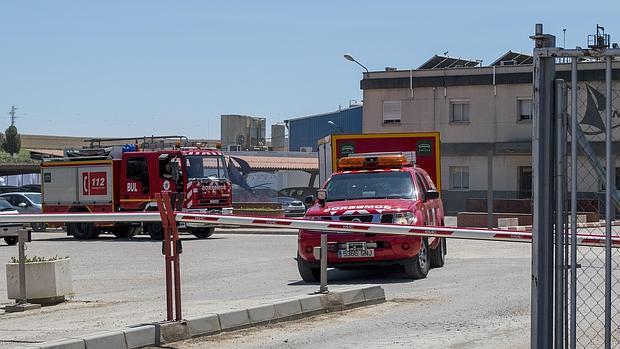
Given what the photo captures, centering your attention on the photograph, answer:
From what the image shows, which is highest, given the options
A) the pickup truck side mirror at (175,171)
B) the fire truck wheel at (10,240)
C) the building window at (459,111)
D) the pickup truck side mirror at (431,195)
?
the building window at (459,111)

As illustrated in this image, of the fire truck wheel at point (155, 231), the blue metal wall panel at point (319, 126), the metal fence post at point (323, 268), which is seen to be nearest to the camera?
the metal fence post at point (323, 268)

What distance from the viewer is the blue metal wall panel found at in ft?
256

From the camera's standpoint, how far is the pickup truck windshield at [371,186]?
54.9ft

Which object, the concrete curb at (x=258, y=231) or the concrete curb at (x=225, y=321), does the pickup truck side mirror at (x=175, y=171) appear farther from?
the concrete curb at (x=225, y=321)

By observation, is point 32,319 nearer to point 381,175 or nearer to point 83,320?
point 83,320

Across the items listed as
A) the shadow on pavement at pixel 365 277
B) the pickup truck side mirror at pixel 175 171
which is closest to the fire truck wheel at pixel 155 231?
the pickup truck side mirror at pixel 175 171

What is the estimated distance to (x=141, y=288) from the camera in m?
15.5

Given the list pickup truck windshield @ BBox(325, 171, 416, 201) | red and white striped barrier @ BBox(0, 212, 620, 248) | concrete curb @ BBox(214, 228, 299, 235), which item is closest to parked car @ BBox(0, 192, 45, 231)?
concrete curb @ BBox(214, 228, 299, 235)

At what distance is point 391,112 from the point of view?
185 feet

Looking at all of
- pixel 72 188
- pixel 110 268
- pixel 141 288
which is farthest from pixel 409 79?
pixel 141 288

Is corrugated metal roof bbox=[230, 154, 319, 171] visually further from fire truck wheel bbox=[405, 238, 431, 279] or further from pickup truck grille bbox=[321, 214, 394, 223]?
pickup truck grille bbox=[321, 214, 394, 223]

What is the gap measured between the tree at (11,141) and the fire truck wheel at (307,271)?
81.5 m

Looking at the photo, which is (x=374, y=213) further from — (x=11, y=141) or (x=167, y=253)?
(x=11, y=141)

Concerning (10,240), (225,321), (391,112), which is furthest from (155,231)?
(391,112)
